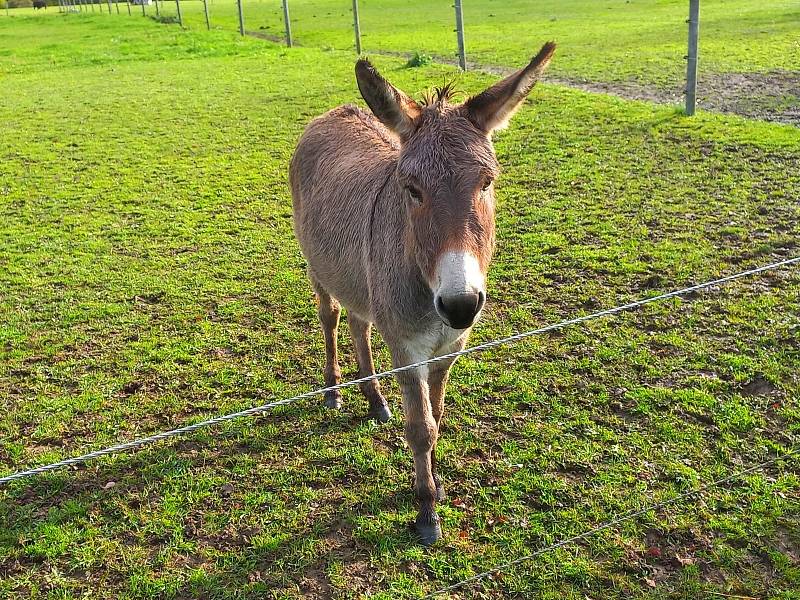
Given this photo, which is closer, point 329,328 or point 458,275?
point 458,275

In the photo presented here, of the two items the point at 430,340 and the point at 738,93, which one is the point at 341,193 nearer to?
the point at 430,340

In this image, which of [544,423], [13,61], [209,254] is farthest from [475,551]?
[13,61]

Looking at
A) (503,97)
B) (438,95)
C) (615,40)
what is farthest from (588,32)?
(503,97)

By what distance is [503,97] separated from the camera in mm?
2895

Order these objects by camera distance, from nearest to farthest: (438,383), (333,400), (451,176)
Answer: (451,176), (438,383), (333,400)

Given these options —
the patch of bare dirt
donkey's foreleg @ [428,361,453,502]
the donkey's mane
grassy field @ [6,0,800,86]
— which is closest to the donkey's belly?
donkey's foreleg @ [428,361,453,502]

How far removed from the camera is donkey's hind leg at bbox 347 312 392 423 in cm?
446

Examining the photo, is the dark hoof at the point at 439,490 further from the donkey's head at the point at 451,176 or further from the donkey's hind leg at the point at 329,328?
the donkey's head at the point at 451,176

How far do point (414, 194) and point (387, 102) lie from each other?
49 centimetres

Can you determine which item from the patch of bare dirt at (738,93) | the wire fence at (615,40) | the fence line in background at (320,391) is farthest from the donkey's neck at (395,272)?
the patch of bare dirt at (738,93)

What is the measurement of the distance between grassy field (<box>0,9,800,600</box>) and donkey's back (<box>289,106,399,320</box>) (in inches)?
42.5

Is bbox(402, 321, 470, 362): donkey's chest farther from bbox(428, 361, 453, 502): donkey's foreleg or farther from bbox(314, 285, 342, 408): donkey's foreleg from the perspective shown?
bbox(314, 285, 342, 408): donkey's foreleg

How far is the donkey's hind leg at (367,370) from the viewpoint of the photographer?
14.6 ft

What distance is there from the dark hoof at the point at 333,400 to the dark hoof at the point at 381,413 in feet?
0.93
